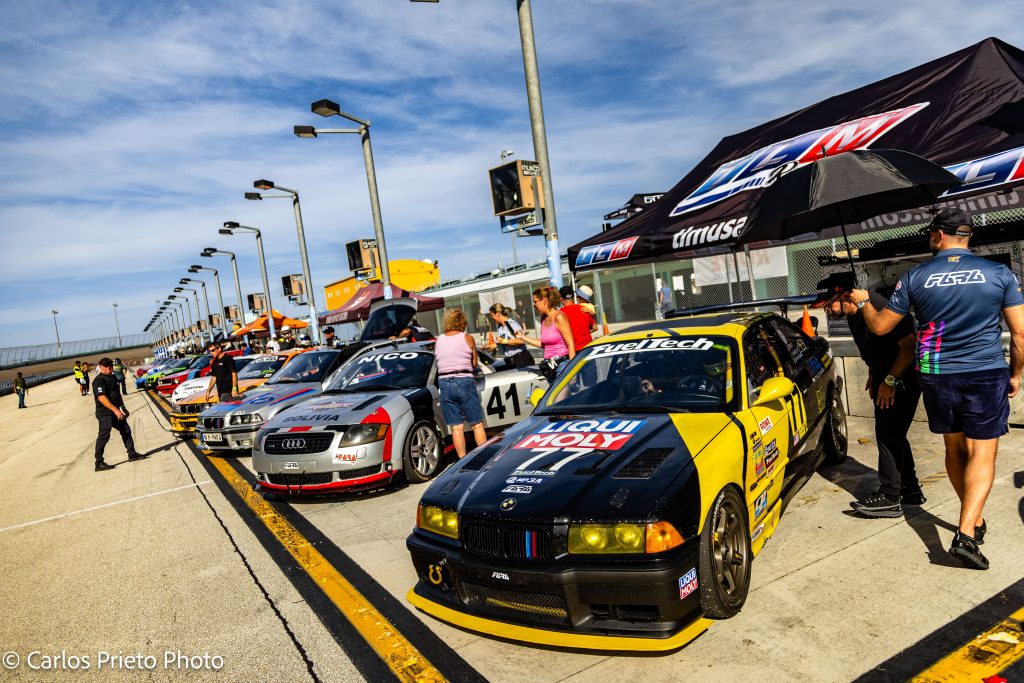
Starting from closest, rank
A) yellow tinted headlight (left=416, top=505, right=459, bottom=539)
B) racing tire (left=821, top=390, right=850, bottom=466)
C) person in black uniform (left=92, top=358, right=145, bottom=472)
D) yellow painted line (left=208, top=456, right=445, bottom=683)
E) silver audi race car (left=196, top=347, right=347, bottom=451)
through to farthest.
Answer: yellow painted line (left=208, top=456, right=445, bottom=683) → yellow tinted headlight (left=416, top=505, right=459, bottom=539) → racing tire (left=821, top=390, right=850, bottom=466) → silver audi race car (left=196, top=347, right=347, bottom=451) → person in black uniform (left=92, top=358, right=145, bottom=472)

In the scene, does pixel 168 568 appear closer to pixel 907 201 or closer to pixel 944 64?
pixel 907 201

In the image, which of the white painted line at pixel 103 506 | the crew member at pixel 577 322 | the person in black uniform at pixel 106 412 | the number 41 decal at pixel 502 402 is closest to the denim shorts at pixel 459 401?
the number 41 decal at pixel 502 402

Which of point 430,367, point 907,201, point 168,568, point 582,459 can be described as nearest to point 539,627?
point 582,459

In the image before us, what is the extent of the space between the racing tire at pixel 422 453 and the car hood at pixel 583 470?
255 cm

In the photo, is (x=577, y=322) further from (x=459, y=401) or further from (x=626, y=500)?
(x=626, y=500)

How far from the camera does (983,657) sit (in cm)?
274

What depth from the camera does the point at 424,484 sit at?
6578 millimetres

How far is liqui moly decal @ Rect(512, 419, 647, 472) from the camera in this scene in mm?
3547

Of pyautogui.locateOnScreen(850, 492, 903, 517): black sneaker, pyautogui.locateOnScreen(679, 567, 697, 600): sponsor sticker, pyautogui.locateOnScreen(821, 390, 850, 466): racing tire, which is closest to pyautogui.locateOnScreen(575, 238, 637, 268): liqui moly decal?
pyautogui.locateOnScreen(821, 390, 850, 466): racing tire

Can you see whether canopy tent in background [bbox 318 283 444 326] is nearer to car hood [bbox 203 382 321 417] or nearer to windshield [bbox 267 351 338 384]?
windshield [bbox 267 351 338 384]

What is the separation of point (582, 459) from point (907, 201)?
485 cm

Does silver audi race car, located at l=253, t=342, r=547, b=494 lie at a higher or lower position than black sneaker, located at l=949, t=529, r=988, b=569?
higher

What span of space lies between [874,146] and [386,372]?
643 centimetres

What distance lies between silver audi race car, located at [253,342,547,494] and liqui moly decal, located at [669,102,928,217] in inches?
163
